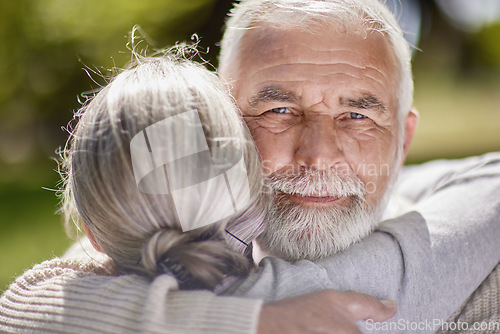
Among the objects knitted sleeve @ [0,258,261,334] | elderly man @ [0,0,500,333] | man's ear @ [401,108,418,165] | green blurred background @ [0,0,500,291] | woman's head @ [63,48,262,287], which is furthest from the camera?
green blurred background @ [0,0,500,291]

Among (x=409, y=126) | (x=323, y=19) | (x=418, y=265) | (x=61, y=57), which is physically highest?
(x=323, y=19)

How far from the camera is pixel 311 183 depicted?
1651 millimetres

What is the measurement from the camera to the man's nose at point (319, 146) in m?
1.64

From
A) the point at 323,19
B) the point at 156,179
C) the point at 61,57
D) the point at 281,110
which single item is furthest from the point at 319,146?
the point at 61,57

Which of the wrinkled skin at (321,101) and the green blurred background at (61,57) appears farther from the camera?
the green blurred background at (61,57)

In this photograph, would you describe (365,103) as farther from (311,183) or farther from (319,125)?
(311,183)

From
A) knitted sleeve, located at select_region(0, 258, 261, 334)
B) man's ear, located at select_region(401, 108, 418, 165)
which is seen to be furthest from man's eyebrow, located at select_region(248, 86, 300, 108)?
knitted sleeve, located at select_region(0, 258, 261, 334)

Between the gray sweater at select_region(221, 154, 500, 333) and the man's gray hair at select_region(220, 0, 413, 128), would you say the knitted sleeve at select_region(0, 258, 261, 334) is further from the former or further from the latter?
the man's gray hair at select_region(220, 0, 413, 128)

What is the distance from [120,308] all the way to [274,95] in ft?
3.34

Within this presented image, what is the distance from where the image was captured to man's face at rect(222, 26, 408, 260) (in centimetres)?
167

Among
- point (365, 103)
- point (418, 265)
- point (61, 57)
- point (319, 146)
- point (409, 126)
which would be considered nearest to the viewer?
point (418, 265)

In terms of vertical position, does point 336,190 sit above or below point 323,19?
below

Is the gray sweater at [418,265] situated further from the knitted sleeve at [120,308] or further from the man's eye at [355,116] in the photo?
the man's eye at [355,116]

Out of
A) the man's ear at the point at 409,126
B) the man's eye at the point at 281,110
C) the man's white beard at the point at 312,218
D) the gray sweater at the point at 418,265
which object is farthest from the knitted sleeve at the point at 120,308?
the man's ear at the point at 409,126
